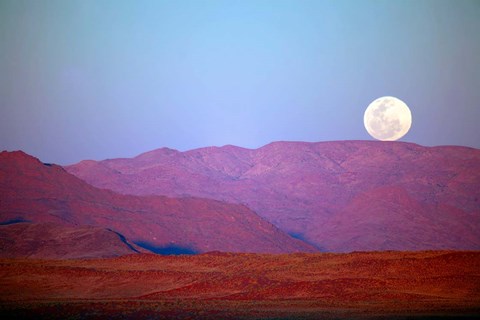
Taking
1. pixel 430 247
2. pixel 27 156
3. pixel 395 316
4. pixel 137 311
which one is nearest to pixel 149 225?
pixel 27 156

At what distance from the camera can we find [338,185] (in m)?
115

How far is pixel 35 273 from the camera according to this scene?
4016cm

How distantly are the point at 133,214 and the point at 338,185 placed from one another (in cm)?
5405

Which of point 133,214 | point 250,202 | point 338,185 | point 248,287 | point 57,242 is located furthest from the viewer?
point 338,185

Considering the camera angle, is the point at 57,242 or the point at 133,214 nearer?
the point at 57,242

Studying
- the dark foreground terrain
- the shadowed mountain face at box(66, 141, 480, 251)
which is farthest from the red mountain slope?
the shadowed mountain face at box(66, 141, 480, 251)

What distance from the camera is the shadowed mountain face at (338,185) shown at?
84000 millimetres

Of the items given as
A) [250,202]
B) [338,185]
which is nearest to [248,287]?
[250,202]

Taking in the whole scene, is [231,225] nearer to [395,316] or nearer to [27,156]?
[27,156]

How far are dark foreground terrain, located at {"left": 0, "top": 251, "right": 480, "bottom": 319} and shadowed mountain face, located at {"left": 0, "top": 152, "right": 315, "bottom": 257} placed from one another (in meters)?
20.7

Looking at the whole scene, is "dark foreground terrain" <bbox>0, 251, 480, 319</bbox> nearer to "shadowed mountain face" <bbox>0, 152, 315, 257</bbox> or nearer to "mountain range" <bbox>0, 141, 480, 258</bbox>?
"mountain range" <bbox>0, 141, 480, 258</bbox>

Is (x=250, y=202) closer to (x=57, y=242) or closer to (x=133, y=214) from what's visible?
(x=133, y=214)

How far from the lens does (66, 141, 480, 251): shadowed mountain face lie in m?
84.0

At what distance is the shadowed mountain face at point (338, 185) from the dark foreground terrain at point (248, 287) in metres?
38.5
